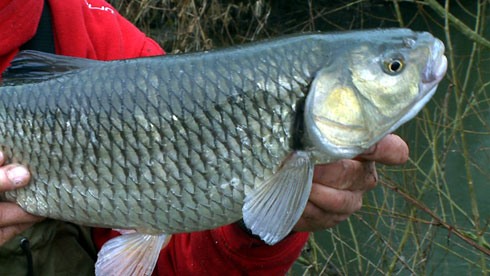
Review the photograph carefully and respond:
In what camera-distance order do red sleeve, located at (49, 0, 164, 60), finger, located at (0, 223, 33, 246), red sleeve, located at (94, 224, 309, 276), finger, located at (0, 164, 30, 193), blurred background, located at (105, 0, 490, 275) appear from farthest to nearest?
blurred background, located at (105, 0, 490, 275) → red sleeve, located at (49, 0, 164, 60) → red sleeve, located at (94, 224, 309, 276) → finger, located at (0, 223, 33, 246) → finger, located at (0, 164, 30, 193)

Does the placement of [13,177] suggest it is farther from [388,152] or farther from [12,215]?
[388,152]

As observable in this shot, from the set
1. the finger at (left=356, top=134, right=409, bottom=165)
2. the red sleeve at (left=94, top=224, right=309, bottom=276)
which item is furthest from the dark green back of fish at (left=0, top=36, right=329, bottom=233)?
the red sleeve at (left=94, top=224, right=309, bottom=276)

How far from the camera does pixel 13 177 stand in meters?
1.33

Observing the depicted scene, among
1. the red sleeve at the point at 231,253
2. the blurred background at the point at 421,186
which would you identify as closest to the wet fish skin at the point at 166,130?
the red sleeve at the point at 231,253

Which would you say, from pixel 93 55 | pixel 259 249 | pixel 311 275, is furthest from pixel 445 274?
pixel 93 55

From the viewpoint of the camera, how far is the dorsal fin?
1367mm

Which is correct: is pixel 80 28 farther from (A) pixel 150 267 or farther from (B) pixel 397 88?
(B) pixel 397 88

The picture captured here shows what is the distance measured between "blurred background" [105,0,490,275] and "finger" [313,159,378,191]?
115 centimetres

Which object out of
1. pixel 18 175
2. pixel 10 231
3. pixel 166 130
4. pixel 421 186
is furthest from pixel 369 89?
pixel 421 186

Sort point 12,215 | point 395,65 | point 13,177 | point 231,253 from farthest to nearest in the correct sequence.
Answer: point 231,253 → point 12,215 → point 13,177 → point 395,65

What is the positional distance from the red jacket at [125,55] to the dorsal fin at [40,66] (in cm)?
37

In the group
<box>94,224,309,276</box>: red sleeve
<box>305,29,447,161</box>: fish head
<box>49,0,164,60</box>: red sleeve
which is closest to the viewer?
<box>305,29,447,161</box>: fish head

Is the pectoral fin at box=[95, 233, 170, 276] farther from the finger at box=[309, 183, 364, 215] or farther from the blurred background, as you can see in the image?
the blurred background

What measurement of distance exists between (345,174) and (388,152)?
0.37 ft
